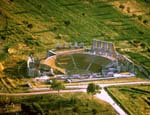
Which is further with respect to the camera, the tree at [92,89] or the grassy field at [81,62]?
the grassy field at [81,62]

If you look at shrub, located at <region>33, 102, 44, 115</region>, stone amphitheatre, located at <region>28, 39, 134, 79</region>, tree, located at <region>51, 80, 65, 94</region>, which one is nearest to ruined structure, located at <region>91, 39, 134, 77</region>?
stone amphitheatre, located at <region>28, 39, 134, 79</region>

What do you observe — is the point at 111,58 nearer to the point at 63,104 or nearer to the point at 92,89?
the point at 92,89

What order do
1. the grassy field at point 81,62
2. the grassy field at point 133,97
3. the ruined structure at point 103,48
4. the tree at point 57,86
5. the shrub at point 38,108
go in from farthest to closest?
1. the ruined structure at point 103,48
2. the grassy field at point 81,62
3. the tree at point 57,86
4. the grassy field at point 133,97
5. the shrub at point 38,108

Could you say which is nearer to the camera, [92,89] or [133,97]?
[92,89]

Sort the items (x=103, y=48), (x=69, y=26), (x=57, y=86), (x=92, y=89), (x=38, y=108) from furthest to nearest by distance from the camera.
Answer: (x=69, y=26) < (x=103, y=48) < (x=57, y=86) < (x=92, y=89) < (x=38, y=108)

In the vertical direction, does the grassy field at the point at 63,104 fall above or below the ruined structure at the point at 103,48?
below

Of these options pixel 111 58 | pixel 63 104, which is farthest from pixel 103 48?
pixel 63 104

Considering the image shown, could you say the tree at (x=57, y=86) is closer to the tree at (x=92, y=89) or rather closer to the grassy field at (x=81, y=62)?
the tree at (x=92, y=89)

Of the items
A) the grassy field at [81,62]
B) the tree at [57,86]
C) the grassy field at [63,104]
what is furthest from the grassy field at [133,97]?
the grassy field at [81,62]
